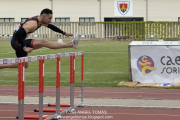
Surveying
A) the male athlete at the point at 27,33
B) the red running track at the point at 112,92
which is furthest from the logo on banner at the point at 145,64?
the male athlete at the point at 27,33

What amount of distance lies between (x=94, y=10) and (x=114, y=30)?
4205mm

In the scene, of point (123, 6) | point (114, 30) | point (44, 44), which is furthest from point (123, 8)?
point (44, 44)

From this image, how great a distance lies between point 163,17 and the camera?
57.7 metres

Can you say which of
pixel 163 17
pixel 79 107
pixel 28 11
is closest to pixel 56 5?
pixel 28 11

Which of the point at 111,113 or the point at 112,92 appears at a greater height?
the point at 112,92

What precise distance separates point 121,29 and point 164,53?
43.4m

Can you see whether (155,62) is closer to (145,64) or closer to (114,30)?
(145,64)

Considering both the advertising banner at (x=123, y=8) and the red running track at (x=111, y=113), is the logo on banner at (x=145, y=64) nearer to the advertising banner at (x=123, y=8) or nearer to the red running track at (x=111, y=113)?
the red running track at (x=111, y=113)

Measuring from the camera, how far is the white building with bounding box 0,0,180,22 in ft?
188

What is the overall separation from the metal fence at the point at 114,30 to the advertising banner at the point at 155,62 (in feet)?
133

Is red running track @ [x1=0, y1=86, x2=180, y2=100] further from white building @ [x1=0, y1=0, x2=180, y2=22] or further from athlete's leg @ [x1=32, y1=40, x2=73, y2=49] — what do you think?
white building @ [x1=0, y1=0, x2=180, y2=22]

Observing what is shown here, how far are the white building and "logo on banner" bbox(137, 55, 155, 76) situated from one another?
144ft

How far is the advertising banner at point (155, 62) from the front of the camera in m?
13.7

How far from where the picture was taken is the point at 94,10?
58.8m
